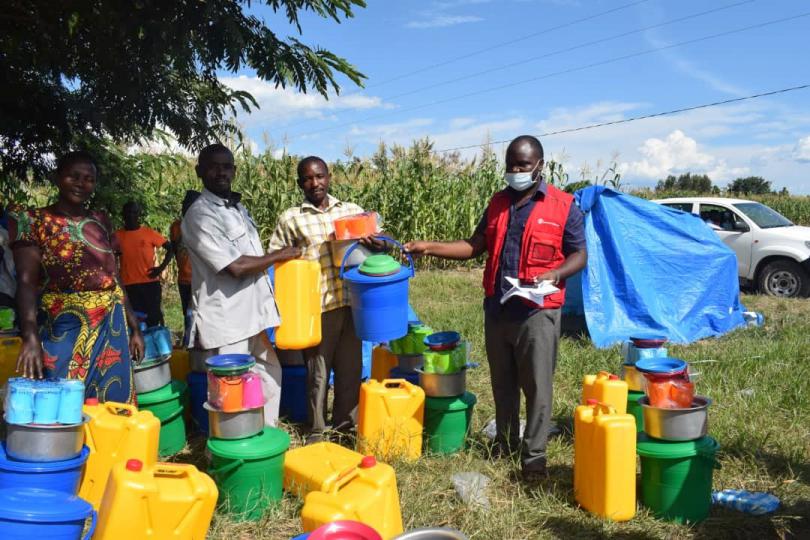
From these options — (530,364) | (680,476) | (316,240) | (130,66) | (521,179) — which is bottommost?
(680,476)

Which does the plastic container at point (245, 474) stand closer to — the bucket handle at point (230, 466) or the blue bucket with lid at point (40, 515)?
the bucket handle at point (230, 466)

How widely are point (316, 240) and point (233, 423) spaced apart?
121cm

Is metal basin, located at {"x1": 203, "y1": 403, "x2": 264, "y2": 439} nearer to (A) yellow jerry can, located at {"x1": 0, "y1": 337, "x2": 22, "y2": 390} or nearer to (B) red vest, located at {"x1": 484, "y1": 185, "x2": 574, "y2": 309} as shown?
(B) red vest, located at {"x1": 484, "y1": 185, "x2": 574, "y2": 309}

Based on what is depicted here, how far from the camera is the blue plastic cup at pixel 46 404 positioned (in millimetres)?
2461

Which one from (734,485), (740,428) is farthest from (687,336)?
(734,485)

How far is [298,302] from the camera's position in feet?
12.1

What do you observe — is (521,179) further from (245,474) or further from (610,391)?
(245,474)

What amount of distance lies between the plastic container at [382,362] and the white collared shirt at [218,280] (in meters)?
1.21

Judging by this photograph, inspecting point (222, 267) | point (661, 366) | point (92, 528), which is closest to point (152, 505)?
point (92, 528)

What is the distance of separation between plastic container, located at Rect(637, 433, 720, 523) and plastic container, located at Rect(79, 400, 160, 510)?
2250 mm

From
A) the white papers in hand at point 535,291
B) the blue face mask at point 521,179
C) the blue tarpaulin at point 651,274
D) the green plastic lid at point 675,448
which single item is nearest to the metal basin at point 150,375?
the white papers in hand at point 535,291

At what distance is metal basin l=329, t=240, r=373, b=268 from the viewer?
373 cm

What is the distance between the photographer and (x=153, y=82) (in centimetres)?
438

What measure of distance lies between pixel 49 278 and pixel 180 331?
4611 millimetres
